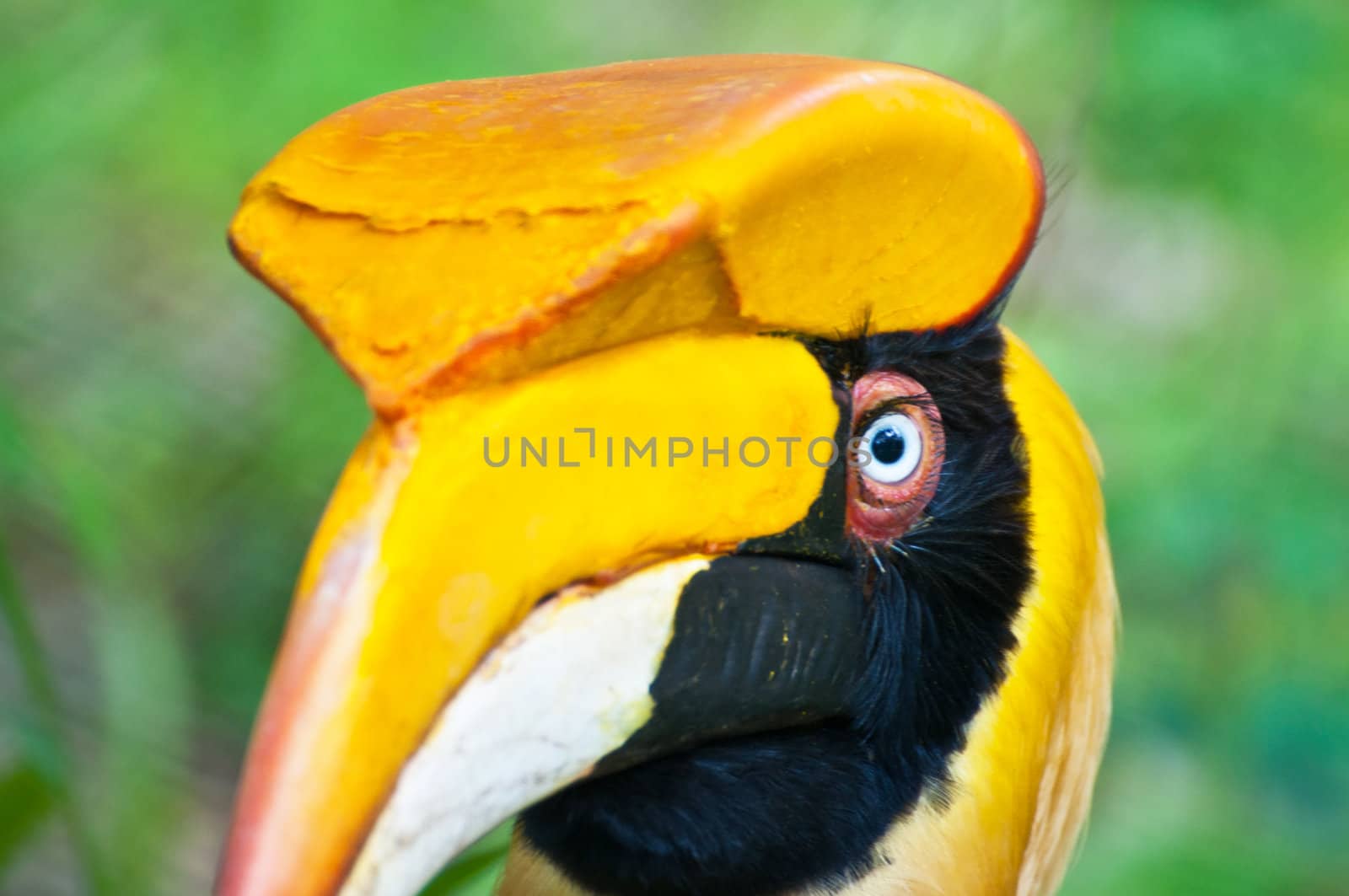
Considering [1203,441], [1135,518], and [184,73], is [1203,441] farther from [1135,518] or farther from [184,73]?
[184,73]

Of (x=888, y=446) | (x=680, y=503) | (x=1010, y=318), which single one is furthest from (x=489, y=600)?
(x=1010, y=318)

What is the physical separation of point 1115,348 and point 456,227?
2.11 meters

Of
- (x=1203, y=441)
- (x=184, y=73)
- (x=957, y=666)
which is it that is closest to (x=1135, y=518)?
(x=1203, y=441)

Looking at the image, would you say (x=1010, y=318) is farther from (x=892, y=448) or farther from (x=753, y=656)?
(x=753, y=656)

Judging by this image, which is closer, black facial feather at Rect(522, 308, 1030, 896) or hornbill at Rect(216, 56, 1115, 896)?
hornbill at Rect(216, 56, 1115, 896)

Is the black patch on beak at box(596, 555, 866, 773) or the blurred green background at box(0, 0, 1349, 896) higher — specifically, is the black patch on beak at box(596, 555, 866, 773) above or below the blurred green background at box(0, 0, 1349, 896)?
above

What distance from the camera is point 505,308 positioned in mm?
622

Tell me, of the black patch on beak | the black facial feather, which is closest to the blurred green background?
the black facial feather

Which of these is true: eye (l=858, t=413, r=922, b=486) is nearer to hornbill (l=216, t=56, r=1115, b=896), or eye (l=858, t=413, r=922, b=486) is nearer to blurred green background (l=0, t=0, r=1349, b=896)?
hornbill (l=216, t=56, r=1115, b=896)

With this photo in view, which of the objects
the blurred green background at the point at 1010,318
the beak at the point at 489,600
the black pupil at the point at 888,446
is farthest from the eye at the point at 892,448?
the blurred green background at the point at 1010,318

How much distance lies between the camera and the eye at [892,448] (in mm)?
890

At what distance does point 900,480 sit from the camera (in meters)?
0.91

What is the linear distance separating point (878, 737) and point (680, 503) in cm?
32

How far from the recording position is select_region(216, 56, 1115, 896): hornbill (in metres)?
0.62
